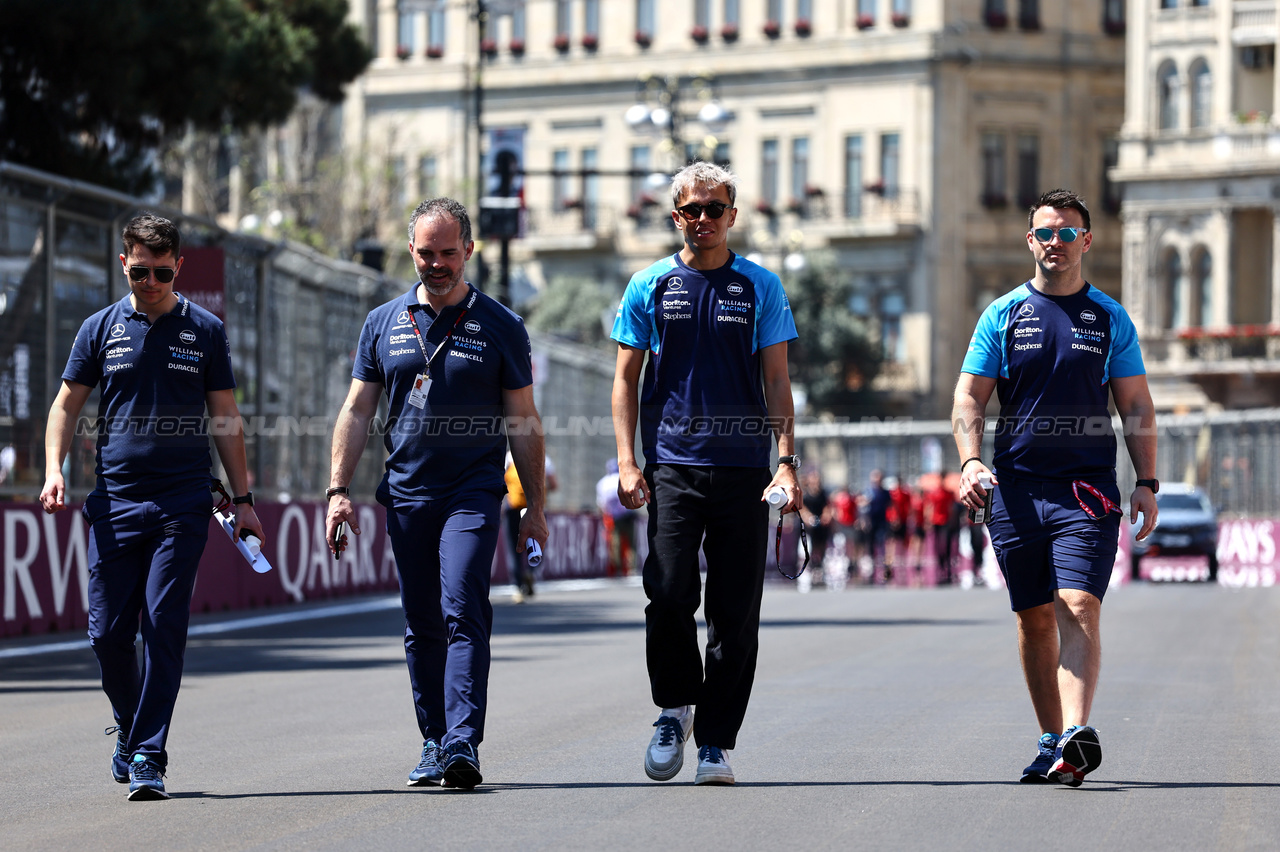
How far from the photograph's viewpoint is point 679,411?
323 inches

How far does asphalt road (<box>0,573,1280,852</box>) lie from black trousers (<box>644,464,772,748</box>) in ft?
1.09

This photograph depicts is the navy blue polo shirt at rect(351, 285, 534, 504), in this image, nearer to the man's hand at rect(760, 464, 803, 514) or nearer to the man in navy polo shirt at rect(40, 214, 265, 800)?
the man in navy polo shirt at rect(40, 214, 265, 800)

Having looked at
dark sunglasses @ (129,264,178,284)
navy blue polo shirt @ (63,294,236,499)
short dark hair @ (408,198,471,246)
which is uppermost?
short dark hair @ (408,198,471,246)

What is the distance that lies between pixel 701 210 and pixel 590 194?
73.3 meters

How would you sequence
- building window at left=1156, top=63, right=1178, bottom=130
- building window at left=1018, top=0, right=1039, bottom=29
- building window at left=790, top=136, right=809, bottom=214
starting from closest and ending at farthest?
building window at left=1156, top=63, right=1178, bottom=130, building window at left=1018, top=0, right=1039, bottom=29, building window at left=790, top=136, right=809, bottom=214

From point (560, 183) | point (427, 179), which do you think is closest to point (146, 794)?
point (427, 179)

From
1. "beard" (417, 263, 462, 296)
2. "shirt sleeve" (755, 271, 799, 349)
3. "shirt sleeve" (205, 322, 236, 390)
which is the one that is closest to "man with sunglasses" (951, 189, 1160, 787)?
"shirt sleeve" (755, 271, 799, 349)

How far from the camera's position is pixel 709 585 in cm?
834

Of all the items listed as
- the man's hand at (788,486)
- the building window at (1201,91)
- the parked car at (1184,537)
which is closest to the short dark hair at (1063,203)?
the man's hand at (788,486)

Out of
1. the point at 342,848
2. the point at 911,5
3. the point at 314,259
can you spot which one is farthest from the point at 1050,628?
the point at 911,5

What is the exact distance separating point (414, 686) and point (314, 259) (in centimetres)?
1620

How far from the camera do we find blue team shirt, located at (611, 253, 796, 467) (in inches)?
323

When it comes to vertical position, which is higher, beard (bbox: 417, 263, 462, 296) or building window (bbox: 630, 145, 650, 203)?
building window (bbox: 630, 145, 650, 203)

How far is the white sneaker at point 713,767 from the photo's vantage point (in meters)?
8.24
